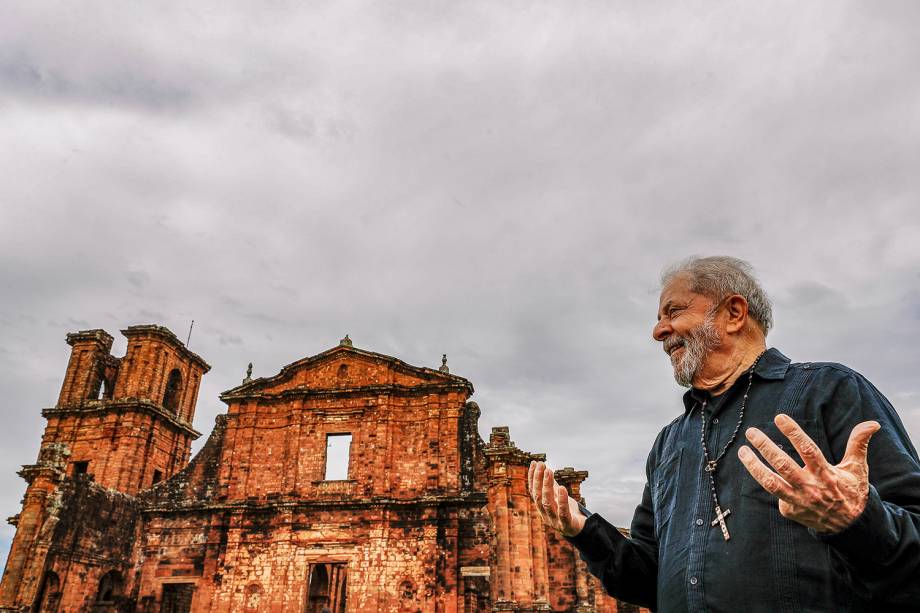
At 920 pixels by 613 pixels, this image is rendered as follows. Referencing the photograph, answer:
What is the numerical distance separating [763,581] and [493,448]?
1516 centimetres

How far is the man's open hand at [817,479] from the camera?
1.38m

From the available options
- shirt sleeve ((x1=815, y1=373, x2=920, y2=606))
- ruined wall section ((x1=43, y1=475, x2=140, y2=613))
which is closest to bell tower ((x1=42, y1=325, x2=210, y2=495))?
ruined wall section ((x1=43, y1=475, x2=140, y2=613))

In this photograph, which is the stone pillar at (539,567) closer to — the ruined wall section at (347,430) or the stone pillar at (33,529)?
the ruined wall section at (347,430)

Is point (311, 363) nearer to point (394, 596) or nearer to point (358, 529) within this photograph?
point (358, 529)

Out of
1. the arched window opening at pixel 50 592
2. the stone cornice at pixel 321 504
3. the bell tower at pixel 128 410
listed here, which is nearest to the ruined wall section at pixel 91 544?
the arched window opening at pixel 50 592

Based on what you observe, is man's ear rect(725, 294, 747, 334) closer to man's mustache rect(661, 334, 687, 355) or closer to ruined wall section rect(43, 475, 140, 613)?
man's mustache rect(661, 334, 687, 355)

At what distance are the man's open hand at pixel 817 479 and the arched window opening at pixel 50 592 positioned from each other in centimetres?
2095

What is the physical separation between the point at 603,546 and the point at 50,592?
821 inches

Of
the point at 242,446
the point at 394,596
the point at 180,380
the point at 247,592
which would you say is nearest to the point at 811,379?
the point at 394,596

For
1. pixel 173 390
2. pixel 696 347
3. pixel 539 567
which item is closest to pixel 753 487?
pixel 696 347

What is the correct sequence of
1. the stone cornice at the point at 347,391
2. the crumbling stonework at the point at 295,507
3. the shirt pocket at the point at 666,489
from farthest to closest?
1. the stone cornice at the point at 347,391
2. the crumbling stonework at the point at 295,507
3. the shirt pocket at the point at 666,489

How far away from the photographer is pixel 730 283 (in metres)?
2.30

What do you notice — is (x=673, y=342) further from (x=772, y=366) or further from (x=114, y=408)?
(x=114, y=408)

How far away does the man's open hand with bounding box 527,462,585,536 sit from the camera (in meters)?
2.27
